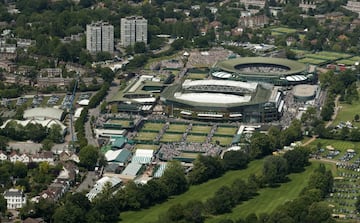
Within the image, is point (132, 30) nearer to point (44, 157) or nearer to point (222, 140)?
A: point (222, 140)

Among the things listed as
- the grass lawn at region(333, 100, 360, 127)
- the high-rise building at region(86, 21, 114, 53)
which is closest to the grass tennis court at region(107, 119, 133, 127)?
the grass lawn at region(333, 100, 360, 127)

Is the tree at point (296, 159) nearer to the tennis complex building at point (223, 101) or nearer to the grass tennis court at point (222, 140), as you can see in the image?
the grass tennis court at point (222, 140)

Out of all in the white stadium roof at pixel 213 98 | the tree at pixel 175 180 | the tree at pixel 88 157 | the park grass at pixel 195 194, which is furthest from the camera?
the white stadium roof at pixel 213 98

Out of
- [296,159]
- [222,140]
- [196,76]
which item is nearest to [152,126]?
[222,140]

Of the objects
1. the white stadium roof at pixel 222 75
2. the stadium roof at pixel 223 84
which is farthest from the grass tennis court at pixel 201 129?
the white stadium roof at pixel 222 75

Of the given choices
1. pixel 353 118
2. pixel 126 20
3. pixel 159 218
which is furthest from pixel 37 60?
pixel 159 218

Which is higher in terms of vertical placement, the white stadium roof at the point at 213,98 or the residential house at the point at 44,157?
the residential house at the point at 44,157

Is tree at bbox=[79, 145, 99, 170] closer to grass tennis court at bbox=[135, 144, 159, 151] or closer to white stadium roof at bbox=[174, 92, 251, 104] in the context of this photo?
grass tennis court at bbox=[135, 144, 159, 151]

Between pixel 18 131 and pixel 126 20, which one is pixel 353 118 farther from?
pixel 126 20

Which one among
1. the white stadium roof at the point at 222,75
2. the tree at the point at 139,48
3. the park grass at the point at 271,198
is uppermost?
the park grass at the point at 271,198
